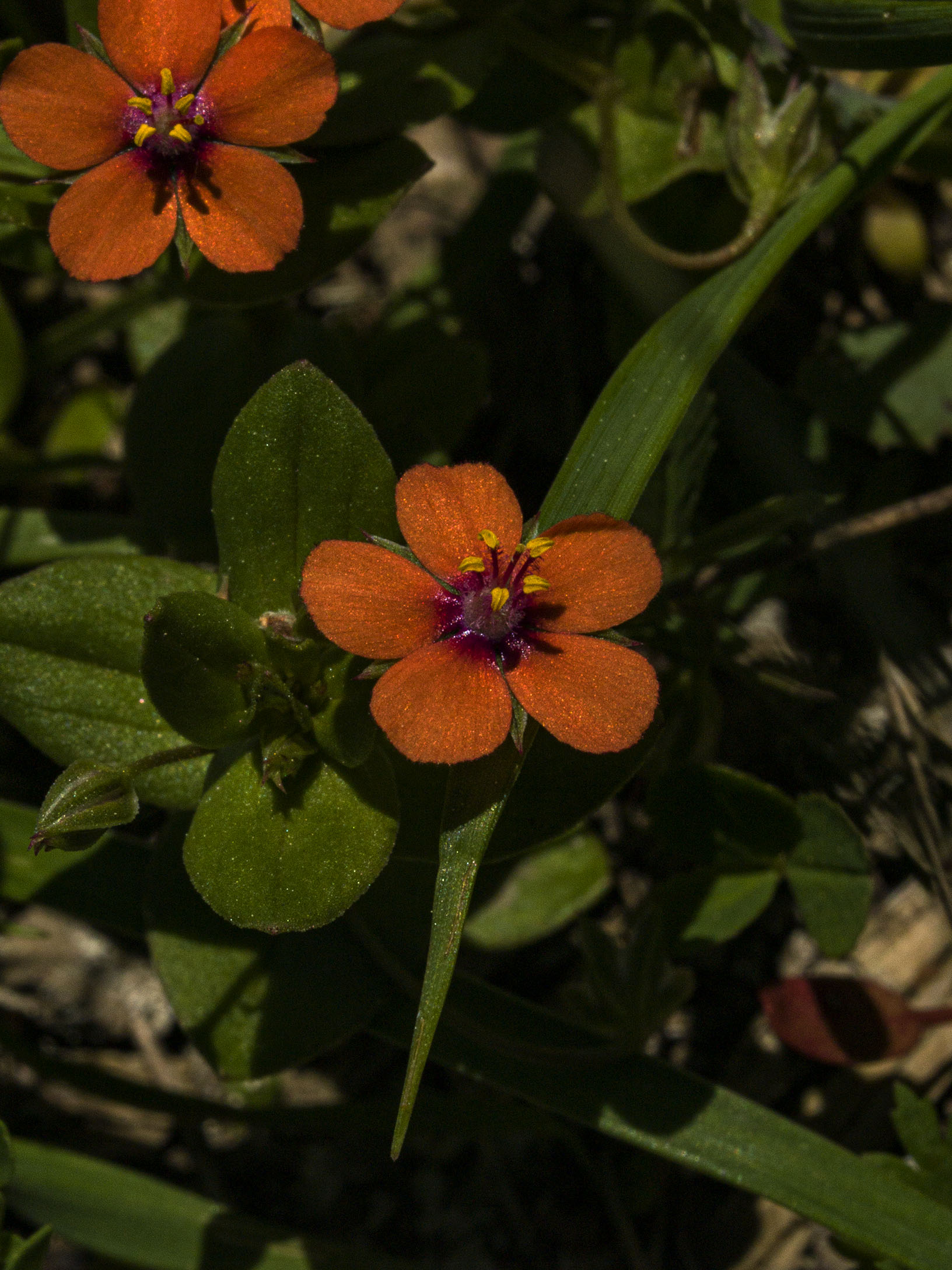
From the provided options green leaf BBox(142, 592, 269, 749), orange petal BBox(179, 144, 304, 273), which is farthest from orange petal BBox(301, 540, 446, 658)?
orange petal BBox(179, 144, 304, 273)

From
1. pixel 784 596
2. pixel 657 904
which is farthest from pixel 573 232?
pixel 657 904

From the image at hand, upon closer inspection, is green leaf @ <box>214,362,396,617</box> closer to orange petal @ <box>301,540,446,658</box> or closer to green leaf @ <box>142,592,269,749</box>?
green leaf @ <box>142,592,269,749</box>

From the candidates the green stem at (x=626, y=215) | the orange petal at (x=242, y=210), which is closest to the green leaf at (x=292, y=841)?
the orange petal at (x=242, y=210)

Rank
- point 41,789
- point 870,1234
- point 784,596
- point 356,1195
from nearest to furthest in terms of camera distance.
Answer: point 870,1234 < point 41,789 < point 356,1195 < point 784,596

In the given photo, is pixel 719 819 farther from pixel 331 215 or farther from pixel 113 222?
pixel 113 222

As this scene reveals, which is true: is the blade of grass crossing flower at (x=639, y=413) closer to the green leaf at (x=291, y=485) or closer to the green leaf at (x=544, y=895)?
the green leaf at (x=291, y=485)

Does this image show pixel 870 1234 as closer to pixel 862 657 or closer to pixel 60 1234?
pixel 862 657

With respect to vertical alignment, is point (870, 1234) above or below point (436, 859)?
below
